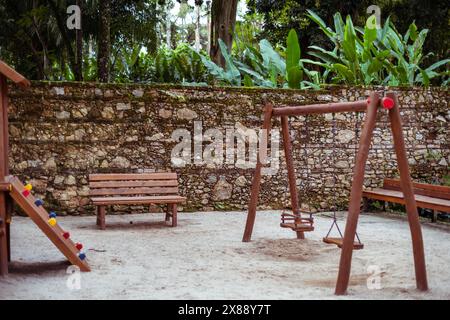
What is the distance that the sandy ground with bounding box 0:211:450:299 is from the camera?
16.6 feet

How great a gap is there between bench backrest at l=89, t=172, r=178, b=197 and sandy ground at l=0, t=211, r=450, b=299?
49cm

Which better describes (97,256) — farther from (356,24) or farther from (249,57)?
(356,24)

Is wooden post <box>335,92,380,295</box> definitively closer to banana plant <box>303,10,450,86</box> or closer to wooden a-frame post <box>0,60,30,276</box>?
wooden a-frame post <box>0,60,30,276</box>

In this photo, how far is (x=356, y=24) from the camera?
15766 mm

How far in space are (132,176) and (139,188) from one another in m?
0.22

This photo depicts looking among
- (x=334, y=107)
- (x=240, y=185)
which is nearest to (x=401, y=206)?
(x=240, y=185)

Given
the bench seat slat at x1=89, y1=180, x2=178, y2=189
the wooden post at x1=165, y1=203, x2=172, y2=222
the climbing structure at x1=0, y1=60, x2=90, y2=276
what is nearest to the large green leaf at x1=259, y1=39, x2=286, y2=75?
the bench seat slat at x1=89, y1=180, x2=178, y2=189

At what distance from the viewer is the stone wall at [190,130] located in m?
9.50

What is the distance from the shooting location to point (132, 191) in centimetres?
918

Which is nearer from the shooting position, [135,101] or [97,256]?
[97,256]

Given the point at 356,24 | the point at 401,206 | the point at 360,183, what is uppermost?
the point at 356,24

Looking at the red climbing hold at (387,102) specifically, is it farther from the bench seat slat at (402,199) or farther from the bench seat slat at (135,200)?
the bench seat slat at (135,200)

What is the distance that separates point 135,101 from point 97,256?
388 centimetres
